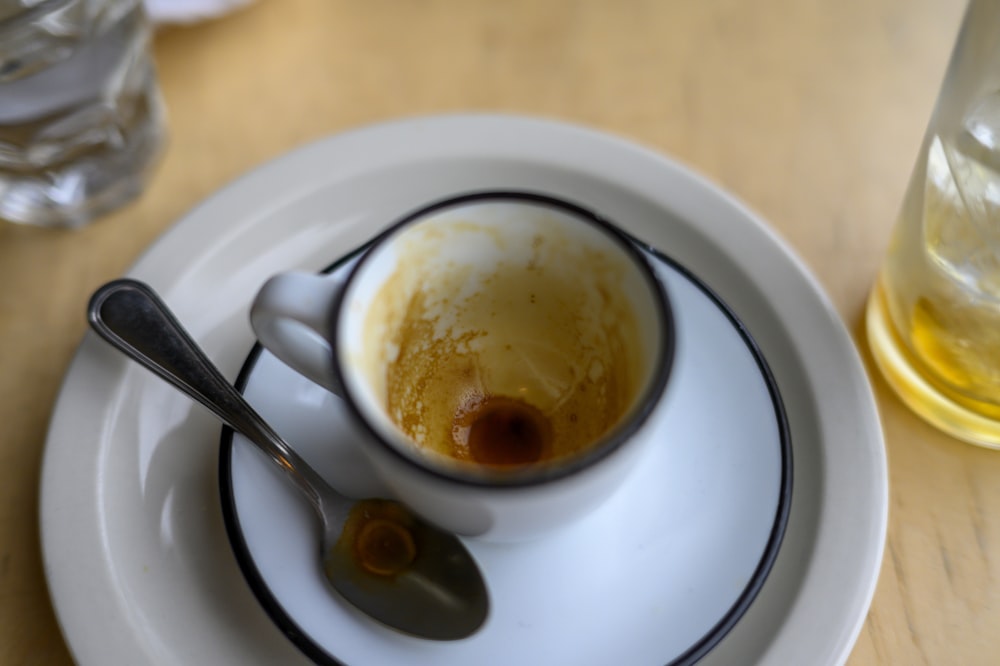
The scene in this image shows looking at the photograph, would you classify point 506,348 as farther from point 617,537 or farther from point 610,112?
point 610,112

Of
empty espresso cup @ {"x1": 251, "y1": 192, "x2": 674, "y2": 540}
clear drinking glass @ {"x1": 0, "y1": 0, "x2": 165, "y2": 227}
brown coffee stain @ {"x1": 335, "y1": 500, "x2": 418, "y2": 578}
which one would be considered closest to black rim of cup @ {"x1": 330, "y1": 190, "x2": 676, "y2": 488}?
empty espresso cup @ {"x1": 251, "y1": 192, "x2": 674, "y2": 540}

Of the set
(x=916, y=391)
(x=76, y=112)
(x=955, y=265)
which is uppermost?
(x=76, y=112)

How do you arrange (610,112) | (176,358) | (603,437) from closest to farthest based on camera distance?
1. (603,437)
2. (176,358)
3. (610,112)

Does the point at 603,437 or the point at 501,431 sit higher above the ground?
the point at 603,437

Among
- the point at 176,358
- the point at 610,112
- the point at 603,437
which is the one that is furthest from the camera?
the point at 610,112

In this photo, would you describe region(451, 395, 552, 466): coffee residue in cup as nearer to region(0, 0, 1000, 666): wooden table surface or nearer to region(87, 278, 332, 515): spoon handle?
region(87, 278, 332, 515): spoon handle

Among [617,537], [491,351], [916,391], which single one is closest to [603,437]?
[617,537]

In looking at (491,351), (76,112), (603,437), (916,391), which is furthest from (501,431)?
(76,112)

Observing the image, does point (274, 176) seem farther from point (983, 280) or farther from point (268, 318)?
point (983, 280)

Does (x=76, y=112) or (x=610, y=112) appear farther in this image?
(x=610, y=112)
